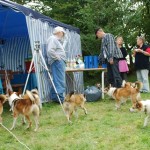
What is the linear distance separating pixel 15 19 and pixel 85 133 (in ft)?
17.7

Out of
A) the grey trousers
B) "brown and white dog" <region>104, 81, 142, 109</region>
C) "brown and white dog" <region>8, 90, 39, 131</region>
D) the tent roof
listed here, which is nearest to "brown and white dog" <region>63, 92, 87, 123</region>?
"brown and white dog" <region>8, 90, 39, 131</region>

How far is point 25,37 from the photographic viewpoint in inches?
→ 516

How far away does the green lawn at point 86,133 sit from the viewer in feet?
17.3

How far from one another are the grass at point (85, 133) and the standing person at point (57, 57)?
4.10 feet

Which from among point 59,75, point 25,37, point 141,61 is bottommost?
point 59,75

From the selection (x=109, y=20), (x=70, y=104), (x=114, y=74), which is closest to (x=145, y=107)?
(x=70, y=104)

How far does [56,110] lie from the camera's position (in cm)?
861

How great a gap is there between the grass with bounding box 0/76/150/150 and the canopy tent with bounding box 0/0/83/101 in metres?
1.95

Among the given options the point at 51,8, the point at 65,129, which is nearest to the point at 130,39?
the point at 51,8

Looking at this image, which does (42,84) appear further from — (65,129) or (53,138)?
(53,138)

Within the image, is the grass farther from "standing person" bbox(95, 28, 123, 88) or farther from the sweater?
the sweater

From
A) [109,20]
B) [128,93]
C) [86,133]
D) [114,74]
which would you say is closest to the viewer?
[86,133]

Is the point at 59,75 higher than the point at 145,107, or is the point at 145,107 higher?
the point at 59,75

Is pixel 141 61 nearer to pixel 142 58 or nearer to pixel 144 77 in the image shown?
pixel 142 58
